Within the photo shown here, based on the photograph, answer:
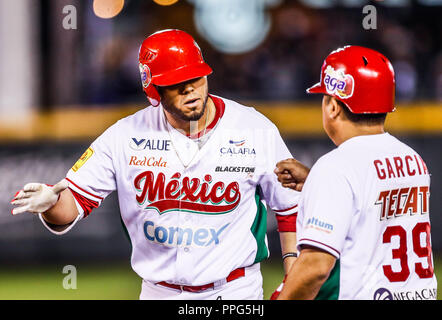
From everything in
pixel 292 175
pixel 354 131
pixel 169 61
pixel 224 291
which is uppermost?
pixel 169 61

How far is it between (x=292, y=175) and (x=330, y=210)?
0.72 metres

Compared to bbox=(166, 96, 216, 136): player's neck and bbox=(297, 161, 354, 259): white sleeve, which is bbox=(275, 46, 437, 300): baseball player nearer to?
bbox=(297, 161, 354, 259): white sleeve

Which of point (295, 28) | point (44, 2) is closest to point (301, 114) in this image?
point (295, 28)

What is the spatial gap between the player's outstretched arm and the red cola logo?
0.35 meters

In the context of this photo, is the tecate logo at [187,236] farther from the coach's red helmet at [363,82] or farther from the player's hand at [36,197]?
the coach's red helmet at [363,82]

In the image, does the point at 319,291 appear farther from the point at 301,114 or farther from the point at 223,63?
the point at 301,114

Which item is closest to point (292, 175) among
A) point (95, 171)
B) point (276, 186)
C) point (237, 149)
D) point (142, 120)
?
point (276, 186)

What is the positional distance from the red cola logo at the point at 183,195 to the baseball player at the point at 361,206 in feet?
2.49

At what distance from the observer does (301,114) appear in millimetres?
6988

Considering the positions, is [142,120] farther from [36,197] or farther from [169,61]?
[36,197]

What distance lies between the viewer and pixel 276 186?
3.68m

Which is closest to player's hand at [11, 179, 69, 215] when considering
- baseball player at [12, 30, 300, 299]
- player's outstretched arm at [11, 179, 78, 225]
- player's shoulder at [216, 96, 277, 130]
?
player's outstretched arm at [11, 179, 78, 225]
